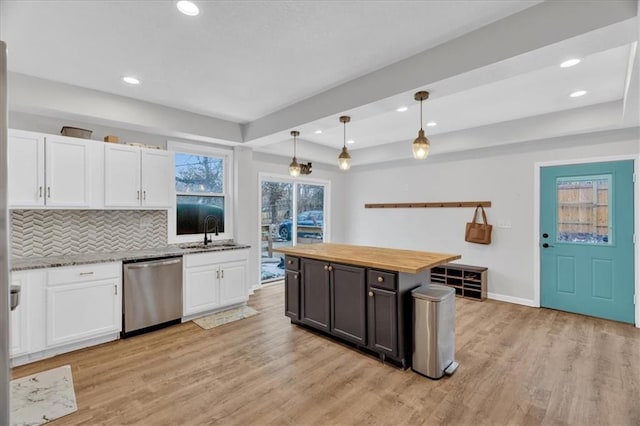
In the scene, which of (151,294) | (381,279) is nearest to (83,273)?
(151,294)

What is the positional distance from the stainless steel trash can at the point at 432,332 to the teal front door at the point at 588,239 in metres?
2.67

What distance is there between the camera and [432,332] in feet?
8.49

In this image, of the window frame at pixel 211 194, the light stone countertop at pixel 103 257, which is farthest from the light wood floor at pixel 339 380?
the window frame at pixel 211 194

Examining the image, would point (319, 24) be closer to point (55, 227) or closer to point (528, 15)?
point (528, 15)

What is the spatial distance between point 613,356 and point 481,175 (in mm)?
2915

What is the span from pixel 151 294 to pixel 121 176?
4.63ft

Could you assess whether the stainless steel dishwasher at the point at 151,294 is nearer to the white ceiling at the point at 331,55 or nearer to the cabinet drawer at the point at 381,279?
the white ceiling at the point at 331,55

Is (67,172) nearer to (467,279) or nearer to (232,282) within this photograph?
(232,282)

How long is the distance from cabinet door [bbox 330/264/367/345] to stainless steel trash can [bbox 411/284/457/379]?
503mm

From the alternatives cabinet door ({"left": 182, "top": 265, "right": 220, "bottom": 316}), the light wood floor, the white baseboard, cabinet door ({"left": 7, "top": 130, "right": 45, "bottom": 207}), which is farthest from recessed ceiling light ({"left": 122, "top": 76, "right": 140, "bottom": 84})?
the white baseboard

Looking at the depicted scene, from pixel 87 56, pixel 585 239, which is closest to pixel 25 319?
pixel 87 56

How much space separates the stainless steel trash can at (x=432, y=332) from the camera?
8.45 feet

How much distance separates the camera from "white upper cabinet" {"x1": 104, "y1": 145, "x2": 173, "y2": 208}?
3.50m

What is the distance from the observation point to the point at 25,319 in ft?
9.10
